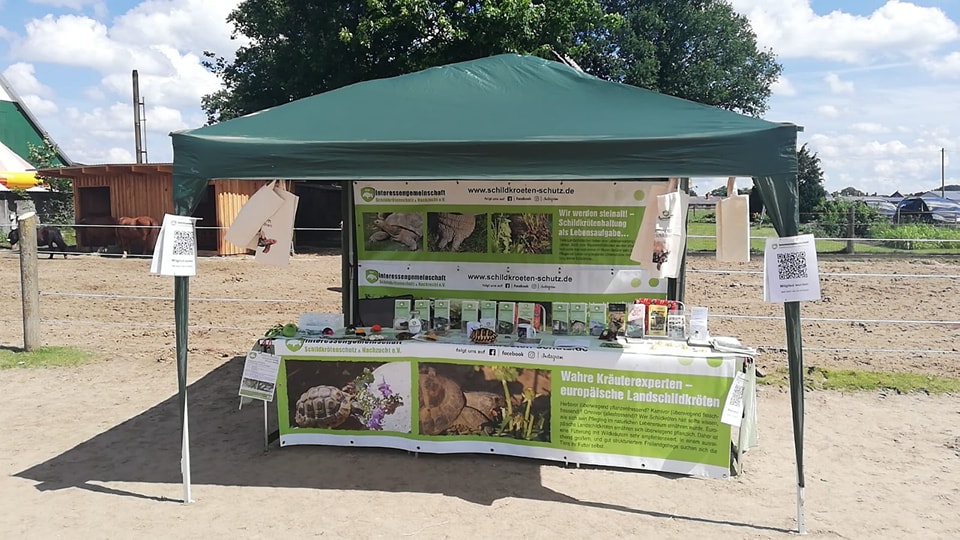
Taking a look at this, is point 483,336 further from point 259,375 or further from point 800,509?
point 800,509

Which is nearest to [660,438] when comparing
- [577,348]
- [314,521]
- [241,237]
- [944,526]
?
[577,348]

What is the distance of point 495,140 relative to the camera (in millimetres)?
3564

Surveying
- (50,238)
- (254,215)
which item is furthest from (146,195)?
(254,215)

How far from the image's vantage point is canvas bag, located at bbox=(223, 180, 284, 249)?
14.7 ft

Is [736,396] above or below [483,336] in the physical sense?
below

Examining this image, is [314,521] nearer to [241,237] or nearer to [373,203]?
[241,237]

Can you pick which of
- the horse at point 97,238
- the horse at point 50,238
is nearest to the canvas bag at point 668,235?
the horse at point 50,238

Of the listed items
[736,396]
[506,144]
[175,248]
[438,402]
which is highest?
[506,144]

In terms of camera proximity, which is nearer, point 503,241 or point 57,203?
point 503,241

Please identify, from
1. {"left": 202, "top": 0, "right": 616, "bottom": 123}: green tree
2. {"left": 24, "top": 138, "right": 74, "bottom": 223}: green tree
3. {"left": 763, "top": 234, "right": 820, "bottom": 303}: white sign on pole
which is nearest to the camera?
{"left": 763, "top": 234, "right": 820, "bottom": 303}: white sign on pole

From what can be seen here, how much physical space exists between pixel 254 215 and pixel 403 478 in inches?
79.2

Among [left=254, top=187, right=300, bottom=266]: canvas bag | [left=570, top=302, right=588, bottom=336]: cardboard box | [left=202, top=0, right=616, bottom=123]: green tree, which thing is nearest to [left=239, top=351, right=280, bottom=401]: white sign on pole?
[left=254, top=187, right=300, bottom=266]: canvas bag

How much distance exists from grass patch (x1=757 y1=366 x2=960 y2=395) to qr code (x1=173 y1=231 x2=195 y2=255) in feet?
16.3

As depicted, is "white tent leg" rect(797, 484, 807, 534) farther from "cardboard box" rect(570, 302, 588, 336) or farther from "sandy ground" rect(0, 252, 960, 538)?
"cardboard box" rect(570, 302, 588, 336)
